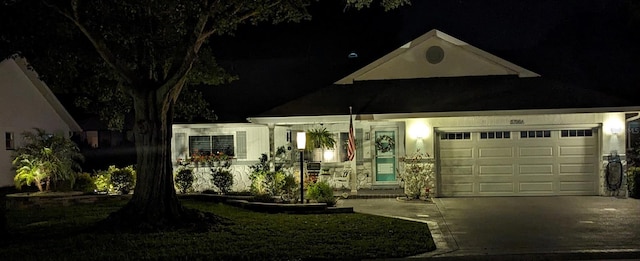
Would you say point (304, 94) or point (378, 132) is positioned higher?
point (304, 94)

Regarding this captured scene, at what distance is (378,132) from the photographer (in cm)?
1895

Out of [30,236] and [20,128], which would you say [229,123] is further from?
[20,128]

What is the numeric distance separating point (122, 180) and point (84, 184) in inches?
51.5

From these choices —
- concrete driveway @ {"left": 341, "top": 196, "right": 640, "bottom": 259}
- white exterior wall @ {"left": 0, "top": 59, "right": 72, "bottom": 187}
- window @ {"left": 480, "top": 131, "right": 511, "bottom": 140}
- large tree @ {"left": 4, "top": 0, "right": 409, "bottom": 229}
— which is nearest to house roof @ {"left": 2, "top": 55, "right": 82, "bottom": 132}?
white exterior wall @ {"left": 0, "top": 59, "right": 72, "bottom": 187}

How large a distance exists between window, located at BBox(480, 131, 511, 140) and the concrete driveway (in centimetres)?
182

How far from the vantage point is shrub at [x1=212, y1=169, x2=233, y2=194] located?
17.9 m

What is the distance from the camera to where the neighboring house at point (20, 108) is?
71.2ft

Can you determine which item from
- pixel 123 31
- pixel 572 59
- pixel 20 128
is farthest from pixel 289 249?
pixel 572 59

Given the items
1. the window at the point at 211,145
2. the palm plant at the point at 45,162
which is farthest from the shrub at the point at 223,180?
the palm plant at the point at 45,162

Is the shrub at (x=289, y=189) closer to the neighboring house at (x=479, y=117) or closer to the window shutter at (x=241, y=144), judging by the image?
the neighboring house at (x=479, y=117)

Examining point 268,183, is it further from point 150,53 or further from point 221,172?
point 150,53

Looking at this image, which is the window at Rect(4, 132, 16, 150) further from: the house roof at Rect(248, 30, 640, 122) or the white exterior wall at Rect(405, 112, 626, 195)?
the white exterior wall at Rect(405, 112, 626, 195)

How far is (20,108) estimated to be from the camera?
22500 millimetres

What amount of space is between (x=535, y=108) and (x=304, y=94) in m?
7.55
